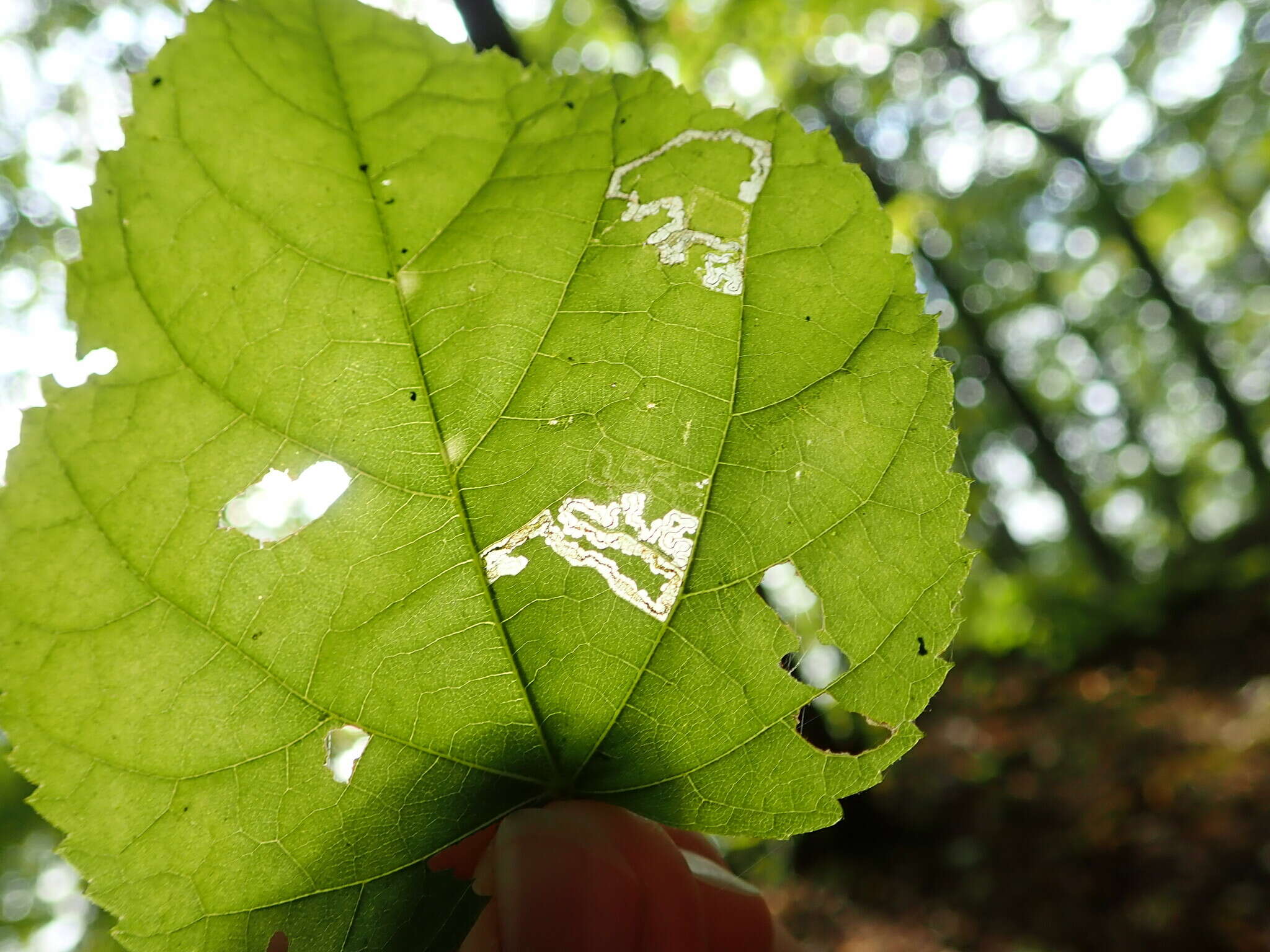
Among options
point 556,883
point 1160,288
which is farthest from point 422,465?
Answer: point 1160,288

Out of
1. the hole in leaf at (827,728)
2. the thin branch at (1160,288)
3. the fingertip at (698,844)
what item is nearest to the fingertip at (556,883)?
the hole in leaf at (827,728)

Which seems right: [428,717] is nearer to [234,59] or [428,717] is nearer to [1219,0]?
[234,59]

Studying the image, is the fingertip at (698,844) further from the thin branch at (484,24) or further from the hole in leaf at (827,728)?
the thin branch at (484,24)

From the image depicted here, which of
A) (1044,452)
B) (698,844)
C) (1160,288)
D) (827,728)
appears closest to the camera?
(827,728)

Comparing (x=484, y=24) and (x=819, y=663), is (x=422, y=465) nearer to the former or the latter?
(x=819, y=663)

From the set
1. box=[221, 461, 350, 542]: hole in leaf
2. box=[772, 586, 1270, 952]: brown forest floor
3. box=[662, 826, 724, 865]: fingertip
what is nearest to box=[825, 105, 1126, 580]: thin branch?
box=[772, 586, 1270, 952]: brown forest floor

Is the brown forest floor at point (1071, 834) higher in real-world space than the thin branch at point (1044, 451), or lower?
lower
